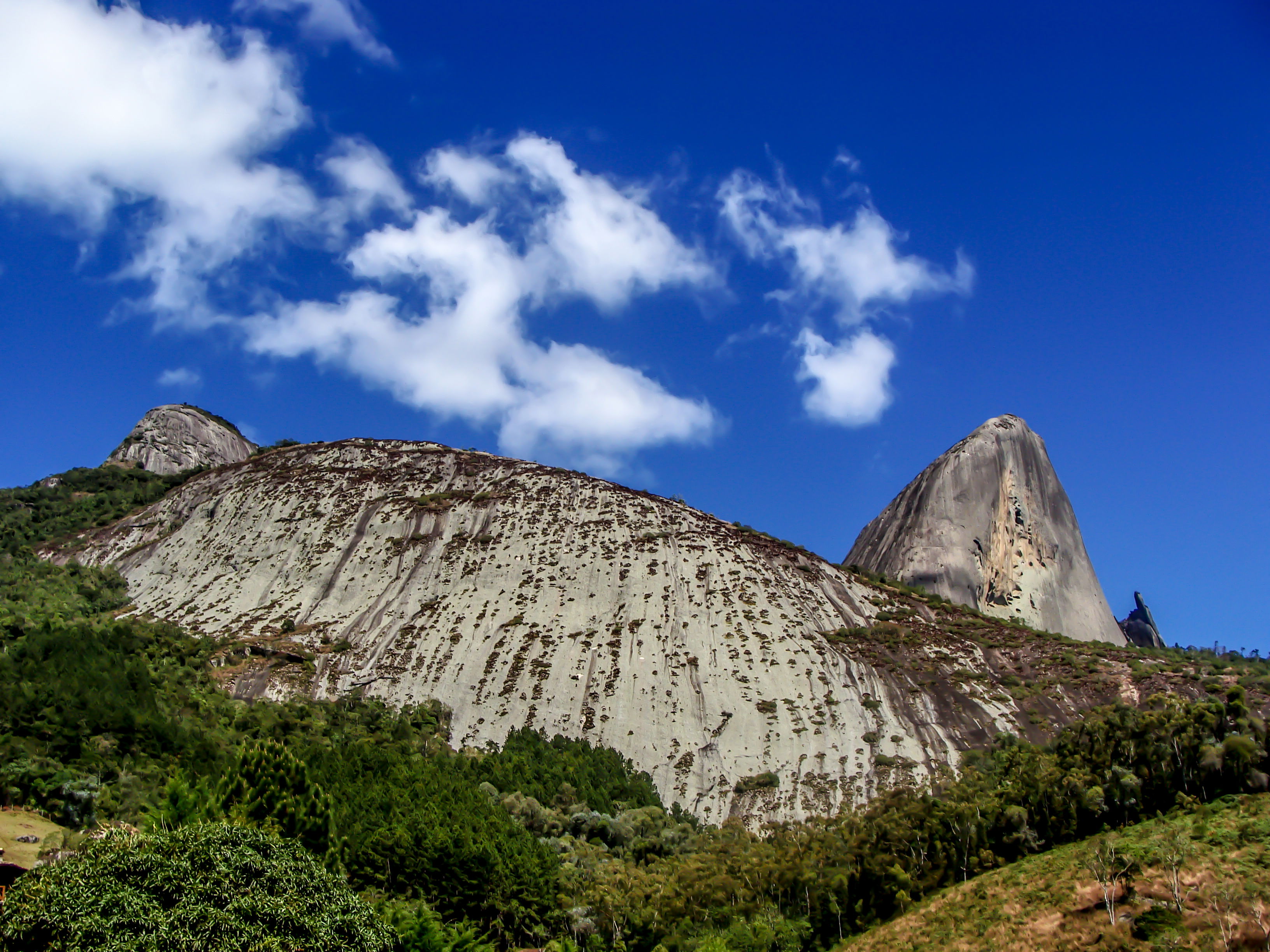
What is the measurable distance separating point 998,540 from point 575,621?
137ft

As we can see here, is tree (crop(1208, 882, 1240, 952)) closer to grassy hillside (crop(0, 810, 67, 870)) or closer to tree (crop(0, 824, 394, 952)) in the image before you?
tree (crop(0, 824, 394, 952))

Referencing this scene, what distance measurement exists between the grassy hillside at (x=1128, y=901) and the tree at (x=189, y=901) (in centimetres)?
1767

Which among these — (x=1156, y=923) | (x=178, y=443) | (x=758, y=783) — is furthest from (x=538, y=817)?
(x=178, y=443)

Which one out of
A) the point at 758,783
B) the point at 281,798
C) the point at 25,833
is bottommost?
the point at 25,833

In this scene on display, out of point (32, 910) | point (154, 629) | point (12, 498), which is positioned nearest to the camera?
point (32, 910)

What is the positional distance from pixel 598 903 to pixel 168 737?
69.2 feet

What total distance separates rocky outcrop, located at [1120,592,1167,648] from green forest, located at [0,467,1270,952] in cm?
5535

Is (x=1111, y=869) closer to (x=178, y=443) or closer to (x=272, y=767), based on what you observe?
(x=272, y=767)

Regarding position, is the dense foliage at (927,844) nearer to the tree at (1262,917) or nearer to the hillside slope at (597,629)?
the tree at (1262,917)

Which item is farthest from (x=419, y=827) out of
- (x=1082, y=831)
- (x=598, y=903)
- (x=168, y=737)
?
(x=1082, y=831)

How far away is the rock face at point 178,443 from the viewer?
11556cm

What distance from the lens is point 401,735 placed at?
49281 mm

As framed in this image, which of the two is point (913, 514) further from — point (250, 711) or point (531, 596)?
point (250, 711)

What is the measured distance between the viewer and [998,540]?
274ft
